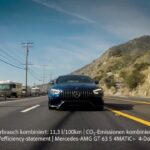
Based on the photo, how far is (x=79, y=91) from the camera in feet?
41.8

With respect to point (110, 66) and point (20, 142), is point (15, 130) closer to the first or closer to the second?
point (20, 142)

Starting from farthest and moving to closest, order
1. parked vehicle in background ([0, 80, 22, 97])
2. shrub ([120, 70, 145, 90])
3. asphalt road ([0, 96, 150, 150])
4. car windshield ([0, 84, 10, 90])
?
1. shrub ([120, 70, 145, 90])
2. car windshield ([0, 84, 10, 90])
3. parked vehicle in background ([0, 80, 22, 97])
4. asphalt road ([0, 96, 150, 150])

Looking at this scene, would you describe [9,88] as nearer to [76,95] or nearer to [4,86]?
[4,86]

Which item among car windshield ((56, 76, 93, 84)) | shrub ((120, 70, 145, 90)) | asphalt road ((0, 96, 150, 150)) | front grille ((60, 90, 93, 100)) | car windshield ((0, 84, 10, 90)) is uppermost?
A: shrub ((120, 70, 145, 90))

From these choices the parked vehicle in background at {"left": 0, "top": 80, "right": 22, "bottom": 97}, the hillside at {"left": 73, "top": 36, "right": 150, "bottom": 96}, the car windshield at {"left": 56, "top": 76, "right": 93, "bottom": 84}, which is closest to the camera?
the car windshield at {"left": 56, "top": 76, "right": 93, "bottom": 84}

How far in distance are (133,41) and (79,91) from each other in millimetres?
159214

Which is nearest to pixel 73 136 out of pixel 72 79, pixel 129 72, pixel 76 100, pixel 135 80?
pixel 76 100

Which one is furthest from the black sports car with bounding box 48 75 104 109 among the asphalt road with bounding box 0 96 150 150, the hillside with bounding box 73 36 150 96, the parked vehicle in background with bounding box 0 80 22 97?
the hillside with bounding box 73 36 150 96

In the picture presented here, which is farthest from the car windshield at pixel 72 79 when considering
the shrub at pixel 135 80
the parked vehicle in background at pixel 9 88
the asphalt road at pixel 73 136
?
the shrub at pixel 135 80

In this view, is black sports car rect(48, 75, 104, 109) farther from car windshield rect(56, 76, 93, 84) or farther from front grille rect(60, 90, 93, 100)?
car windshield rect(56, 76, 93, 84)

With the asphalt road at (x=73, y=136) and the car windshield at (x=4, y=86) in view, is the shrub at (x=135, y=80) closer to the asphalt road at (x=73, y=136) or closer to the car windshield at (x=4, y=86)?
the car windshield at (x=4, y=86)

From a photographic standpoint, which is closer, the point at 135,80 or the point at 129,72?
the point at 135,80

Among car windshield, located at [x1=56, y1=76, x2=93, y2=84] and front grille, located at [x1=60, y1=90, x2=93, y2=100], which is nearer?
front grille, located at [x1=60, y1=90, x2=93, y2=100]

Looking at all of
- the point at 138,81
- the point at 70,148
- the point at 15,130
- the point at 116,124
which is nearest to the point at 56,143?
the point at 70,148
